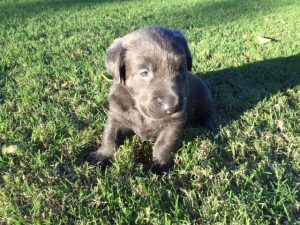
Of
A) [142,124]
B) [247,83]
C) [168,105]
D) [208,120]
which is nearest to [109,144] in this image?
[142,124]

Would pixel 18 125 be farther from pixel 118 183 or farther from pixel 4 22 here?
pixel 4 22

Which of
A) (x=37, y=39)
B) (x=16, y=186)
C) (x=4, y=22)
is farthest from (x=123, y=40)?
(x=4, y=22)

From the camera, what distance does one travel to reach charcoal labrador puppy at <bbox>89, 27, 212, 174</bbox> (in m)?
3.10

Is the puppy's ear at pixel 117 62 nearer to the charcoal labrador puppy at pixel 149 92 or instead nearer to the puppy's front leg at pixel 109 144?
the charcoal labrador puppy at pixel 149 92

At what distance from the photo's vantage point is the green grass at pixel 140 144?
2.67m

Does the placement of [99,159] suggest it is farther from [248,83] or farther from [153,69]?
[248,83]

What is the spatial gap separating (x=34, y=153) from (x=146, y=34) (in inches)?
54.0

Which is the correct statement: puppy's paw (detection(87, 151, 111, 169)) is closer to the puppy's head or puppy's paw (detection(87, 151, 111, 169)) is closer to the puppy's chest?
the puppy's chest

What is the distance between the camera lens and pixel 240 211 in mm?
2600

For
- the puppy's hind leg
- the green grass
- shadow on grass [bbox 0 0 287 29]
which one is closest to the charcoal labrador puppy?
the green grass

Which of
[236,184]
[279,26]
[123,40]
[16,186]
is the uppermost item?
[123,40]

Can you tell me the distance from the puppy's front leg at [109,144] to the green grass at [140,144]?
9cm

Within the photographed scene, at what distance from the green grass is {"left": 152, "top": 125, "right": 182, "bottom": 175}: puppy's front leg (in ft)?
0.31

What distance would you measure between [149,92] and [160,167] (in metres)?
0.62
